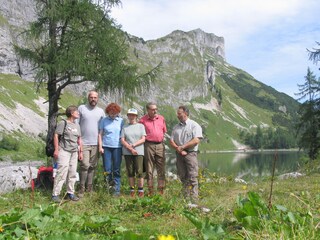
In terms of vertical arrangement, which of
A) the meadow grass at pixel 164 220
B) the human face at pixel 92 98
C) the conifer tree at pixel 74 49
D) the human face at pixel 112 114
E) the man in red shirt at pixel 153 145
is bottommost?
the meadow grass at pixel 164 220

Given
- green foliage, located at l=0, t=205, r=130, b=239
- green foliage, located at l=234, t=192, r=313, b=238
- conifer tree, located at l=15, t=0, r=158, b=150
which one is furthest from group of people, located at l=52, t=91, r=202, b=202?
green foliage, located at l=234, t=192, r=313, b=238

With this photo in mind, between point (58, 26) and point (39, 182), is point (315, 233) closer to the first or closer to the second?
point (39, 182)

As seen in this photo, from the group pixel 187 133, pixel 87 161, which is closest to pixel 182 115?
pixel 187 133

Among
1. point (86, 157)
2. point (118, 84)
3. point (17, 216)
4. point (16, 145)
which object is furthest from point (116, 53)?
point (16, 145)

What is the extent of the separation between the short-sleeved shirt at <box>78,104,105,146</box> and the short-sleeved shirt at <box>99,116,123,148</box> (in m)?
0.15

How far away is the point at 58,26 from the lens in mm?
12234

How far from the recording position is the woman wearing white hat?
26.8 ft

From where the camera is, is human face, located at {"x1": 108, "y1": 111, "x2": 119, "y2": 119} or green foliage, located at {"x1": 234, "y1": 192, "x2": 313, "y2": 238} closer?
green foliage, located at {"x1": 234, "y1": 192, "x2": 313, "y2": 238}

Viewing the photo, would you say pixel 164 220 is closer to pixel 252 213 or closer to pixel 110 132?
pixel 252 213

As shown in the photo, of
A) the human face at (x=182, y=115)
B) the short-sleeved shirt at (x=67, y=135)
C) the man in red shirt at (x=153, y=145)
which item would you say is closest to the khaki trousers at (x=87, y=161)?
the short-sleeved shirt at (x=67, y=135)

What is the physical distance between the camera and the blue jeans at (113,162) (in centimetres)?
830

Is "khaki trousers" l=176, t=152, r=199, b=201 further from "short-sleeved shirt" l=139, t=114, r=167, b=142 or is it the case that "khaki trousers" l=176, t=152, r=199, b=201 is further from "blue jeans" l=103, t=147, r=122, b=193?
"blue jeans" l=103, t=147, r=122, b=193

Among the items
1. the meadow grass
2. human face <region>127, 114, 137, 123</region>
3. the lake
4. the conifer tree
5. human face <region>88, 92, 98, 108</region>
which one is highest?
the conifer tree

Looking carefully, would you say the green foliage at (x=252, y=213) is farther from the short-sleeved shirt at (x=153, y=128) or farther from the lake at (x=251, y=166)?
the short-sleeved shirt at (x=153, y=128)
